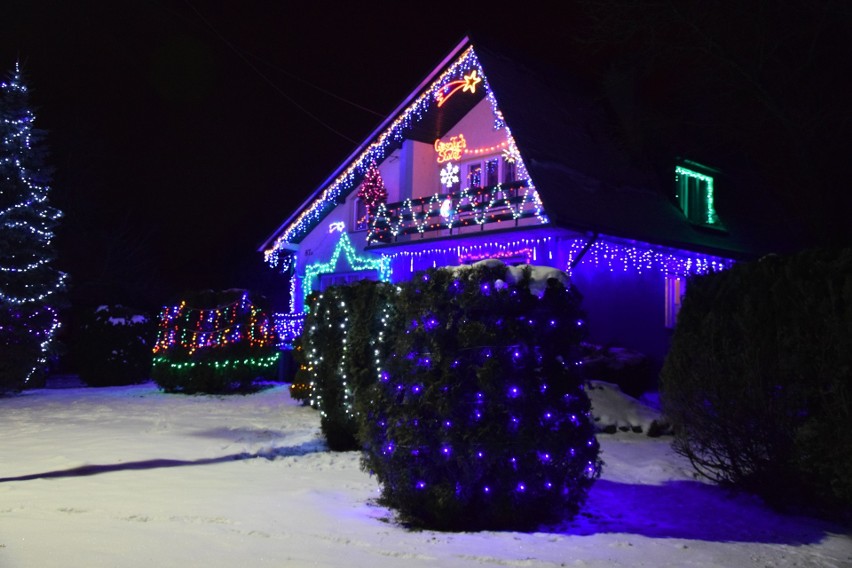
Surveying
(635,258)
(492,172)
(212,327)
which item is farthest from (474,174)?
(212,327)

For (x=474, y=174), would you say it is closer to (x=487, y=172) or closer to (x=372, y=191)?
(x=487, y=172)

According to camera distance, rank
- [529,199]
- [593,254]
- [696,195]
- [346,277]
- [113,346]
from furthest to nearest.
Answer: [346,277]
[113,346]
[696,195]
[593,254]
[529,199]

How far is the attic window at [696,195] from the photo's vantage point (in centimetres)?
2027

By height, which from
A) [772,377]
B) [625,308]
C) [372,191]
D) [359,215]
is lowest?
[772,377]

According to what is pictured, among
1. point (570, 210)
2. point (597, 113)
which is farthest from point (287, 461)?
point (597, 113)

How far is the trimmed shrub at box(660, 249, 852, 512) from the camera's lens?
21.3 feet

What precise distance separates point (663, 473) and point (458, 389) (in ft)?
12.8

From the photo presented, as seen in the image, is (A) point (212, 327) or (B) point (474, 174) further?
(B) point (474, 174)

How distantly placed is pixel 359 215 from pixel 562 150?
7.46m

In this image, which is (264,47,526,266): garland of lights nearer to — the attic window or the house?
the house

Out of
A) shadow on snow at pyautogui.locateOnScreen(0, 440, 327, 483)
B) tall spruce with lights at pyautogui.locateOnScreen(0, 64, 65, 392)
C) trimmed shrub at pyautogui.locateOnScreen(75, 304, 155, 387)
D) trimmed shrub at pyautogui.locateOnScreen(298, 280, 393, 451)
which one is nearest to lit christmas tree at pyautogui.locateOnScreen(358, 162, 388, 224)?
trimmed shrub at pyautogui.locateOnScreen(75, 304, 155, 387)

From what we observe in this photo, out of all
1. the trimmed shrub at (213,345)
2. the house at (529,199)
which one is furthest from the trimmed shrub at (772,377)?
the trimmed shrub at (213,345)

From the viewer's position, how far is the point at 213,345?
1786 centimetres

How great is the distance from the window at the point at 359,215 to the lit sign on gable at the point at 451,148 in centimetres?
302
